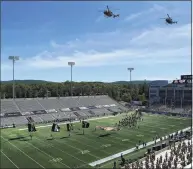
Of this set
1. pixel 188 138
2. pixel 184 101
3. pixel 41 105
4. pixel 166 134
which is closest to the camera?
Answer: pixel 188 138

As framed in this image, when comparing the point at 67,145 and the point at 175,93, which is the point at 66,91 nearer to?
the point at 175,93

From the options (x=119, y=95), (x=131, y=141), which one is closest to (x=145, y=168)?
(x=131, y=141)

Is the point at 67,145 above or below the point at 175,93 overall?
below

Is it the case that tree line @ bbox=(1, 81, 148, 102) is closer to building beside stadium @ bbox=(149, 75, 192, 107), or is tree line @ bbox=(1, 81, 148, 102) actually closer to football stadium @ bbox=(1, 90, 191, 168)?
building beside stadium @ bbox=(149, 75, 192, 107)

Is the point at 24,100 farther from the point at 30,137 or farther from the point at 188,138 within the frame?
the point at 188,138

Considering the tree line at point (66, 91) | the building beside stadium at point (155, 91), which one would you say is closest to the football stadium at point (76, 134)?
the building beside stadium at point (155, 91)

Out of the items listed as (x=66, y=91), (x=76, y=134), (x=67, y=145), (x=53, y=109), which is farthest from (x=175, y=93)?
(x=67, y=145)

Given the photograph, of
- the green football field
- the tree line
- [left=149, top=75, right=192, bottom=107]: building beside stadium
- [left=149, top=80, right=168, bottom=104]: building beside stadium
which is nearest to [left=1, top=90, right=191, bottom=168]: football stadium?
the green football field
